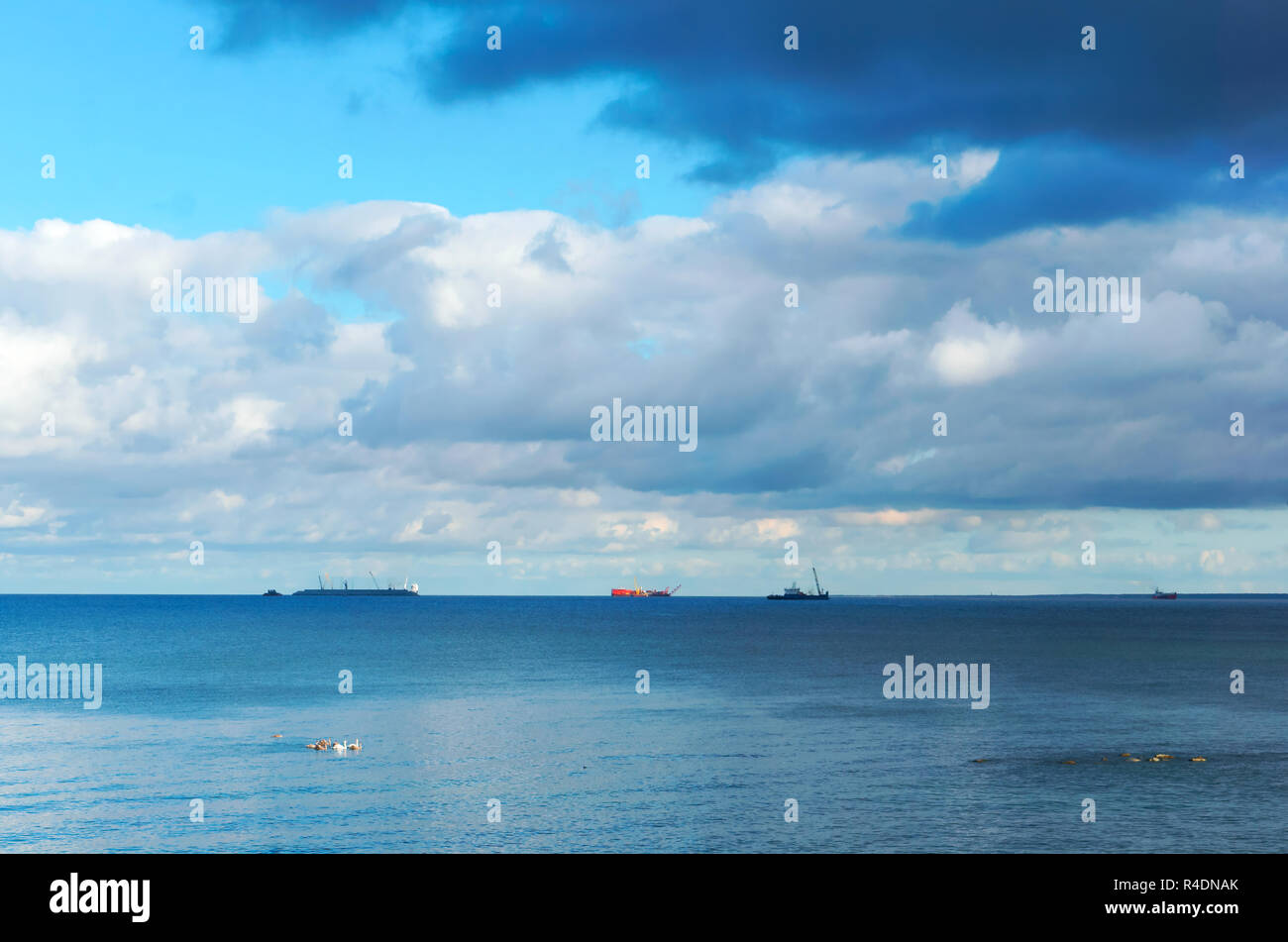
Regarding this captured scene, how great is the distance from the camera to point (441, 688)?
157000 millimetres

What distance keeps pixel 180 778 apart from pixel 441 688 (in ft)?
238

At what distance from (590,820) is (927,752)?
126 ft
